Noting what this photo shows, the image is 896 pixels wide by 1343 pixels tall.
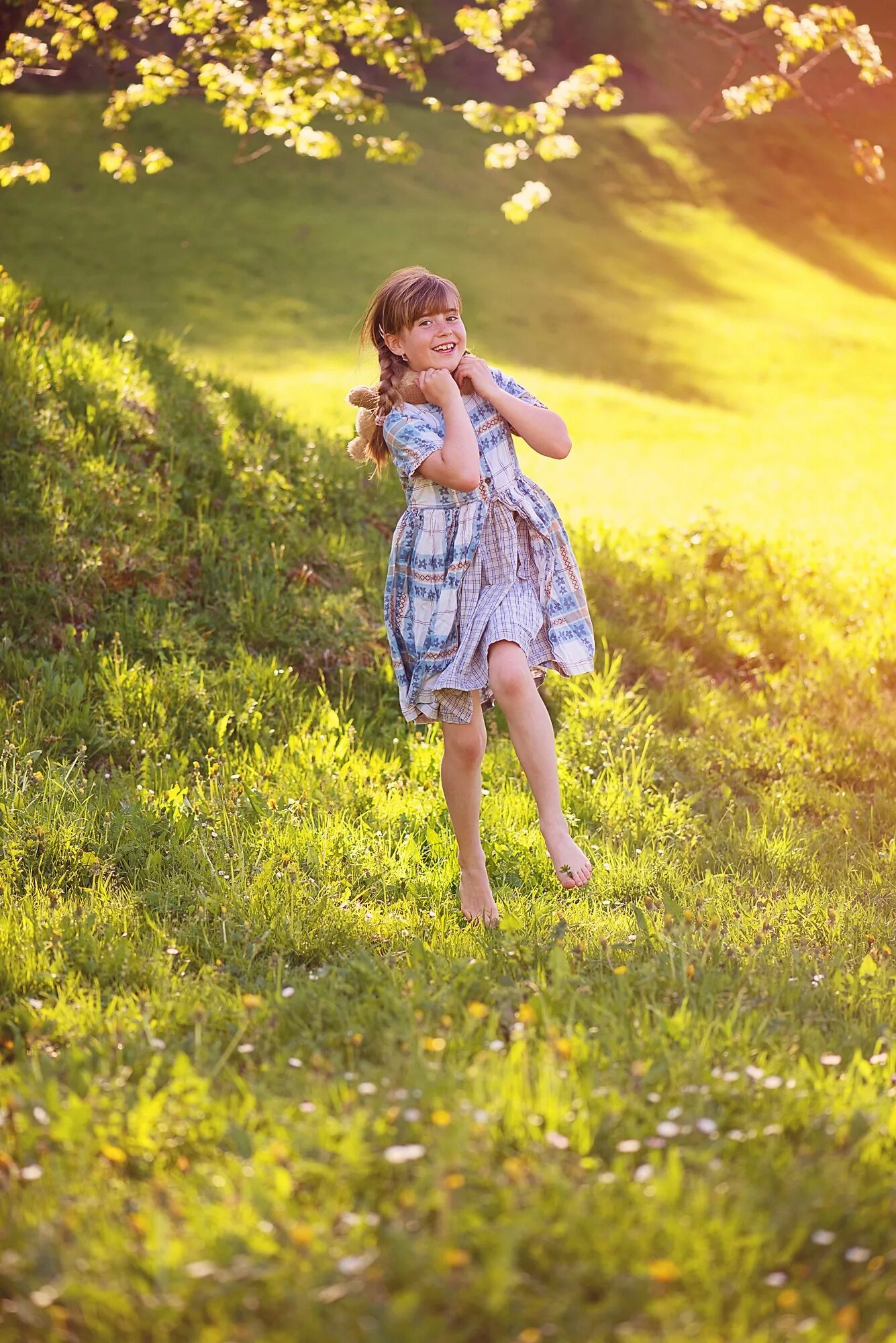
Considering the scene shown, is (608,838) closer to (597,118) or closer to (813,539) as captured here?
(813,539)

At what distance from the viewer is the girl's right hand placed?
3936 millimetres

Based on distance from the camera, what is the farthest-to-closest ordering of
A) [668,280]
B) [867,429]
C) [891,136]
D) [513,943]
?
[891,136] < [668,280] < [867,429] < [513,943]

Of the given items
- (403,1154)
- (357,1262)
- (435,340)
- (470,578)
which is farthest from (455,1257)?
(435,340)

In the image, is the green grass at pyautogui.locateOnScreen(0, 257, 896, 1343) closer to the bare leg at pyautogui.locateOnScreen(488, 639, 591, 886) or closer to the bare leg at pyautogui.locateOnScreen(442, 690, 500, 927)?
the bare leg at pyautogui.locateOnScreen(442, 690, 500, 927)

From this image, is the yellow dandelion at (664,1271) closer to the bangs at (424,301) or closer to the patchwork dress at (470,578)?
the patchwork dress at (470,578)

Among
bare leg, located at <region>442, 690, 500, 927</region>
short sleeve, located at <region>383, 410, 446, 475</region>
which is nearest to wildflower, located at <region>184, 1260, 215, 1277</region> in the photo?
bare leg, located at <region>442, 690, 500, 927</region>

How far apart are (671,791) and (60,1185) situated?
364cm

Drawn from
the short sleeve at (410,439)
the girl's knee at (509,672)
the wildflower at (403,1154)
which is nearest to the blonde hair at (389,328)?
the short sleeve at (410,439)

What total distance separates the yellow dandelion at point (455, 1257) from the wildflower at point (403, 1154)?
Answer: 193 mm

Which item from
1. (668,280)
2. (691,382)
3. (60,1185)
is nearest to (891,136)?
(668,280)

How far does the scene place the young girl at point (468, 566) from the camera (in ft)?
12.8

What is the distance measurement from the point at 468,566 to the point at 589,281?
20.1 metres

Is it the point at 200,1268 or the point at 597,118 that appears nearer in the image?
the point at 200,1268

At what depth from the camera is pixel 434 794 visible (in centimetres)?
513
